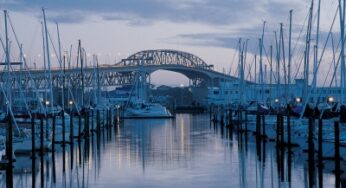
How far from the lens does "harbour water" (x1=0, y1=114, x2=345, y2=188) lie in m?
24.4

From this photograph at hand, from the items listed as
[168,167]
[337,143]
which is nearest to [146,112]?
[168,167]

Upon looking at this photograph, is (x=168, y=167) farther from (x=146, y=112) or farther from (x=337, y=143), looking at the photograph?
(x=146, y=112)

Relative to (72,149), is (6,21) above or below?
above

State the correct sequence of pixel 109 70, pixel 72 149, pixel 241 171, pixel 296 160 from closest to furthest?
pixel 241 171, pixel 296 160, pixel 72 149, pixel 109 70

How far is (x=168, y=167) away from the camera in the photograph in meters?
29.2

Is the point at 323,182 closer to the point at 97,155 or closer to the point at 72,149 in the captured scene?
the point at 97,155

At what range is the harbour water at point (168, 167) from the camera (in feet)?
80.1

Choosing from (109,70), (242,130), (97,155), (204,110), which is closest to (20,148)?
(97,155)

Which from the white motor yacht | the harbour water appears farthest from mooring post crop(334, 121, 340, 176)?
the white motor yacht

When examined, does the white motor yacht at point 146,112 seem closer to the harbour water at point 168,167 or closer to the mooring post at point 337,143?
the harbour water at point 168,167

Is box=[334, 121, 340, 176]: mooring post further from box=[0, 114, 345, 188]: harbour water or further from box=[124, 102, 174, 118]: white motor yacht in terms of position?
box=[124, 102, 174, 118]: white motor yacht

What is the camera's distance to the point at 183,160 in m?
32.3

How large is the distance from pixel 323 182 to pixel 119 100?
112 m

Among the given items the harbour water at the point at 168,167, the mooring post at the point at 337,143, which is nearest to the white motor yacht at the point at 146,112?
the harbour water at the point at 168,167
